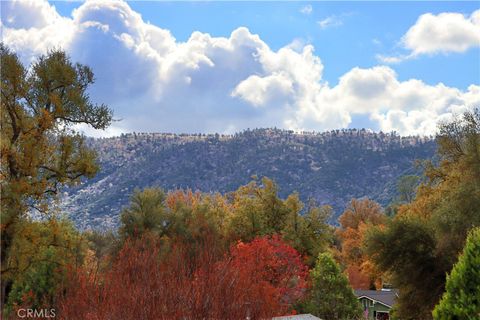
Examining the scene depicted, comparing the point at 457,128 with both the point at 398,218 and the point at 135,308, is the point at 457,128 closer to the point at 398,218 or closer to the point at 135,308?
the point at 398,218

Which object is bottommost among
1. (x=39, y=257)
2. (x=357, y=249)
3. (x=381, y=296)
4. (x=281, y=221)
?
(x=381, y=296)

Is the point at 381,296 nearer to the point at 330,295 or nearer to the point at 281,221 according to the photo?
the point at 281,221

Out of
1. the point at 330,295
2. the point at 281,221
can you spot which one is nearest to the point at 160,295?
the point at 330,295

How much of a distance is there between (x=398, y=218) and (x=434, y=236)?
2363mm

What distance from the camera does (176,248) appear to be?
2077 centimetres

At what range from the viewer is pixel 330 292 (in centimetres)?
4172

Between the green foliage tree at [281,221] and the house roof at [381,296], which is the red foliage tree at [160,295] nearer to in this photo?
the green foliage tree at [281,221]

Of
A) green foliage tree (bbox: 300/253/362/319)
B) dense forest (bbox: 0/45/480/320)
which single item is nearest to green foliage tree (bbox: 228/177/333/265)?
dense forest (bbox: 0/45/480/320)

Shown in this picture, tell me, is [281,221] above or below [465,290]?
above

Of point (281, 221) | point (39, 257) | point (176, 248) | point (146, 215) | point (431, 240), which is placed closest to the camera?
point (176, 248)

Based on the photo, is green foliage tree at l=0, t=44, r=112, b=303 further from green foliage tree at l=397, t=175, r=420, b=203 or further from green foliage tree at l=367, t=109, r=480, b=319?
green foliage tree at l=397, t=175, r=420, b=203

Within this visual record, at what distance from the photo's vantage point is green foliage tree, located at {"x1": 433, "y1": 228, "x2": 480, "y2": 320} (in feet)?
41.1

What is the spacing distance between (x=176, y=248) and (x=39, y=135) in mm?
6910

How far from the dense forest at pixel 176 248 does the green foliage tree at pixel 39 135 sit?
0.14 ft
